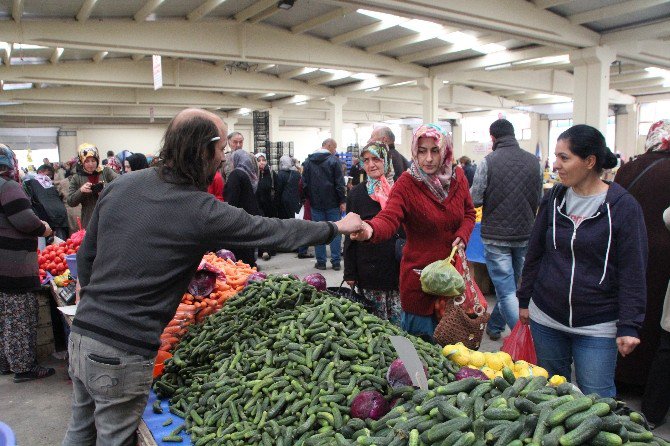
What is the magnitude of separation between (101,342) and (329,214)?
245 inches

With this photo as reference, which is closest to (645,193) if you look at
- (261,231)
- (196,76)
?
(261,231)

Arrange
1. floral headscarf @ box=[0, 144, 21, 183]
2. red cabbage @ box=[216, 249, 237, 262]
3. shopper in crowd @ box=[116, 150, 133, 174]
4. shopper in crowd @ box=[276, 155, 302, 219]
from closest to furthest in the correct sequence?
floral headscarf @ box=[0, 144, 21, 183], red cabbage @ box=[216, 249, 237, 262], shopper in crowd @ box=[116, 150, 133, 174], shopper in crowd @ box=[276, 155, 302, 219]

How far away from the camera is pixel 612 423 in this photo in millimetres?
1549

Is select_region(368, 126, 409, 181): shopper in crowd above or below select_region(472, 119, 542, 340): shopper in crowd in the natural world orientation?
above

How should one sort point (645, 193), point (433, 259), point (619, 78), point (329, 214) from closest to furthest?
point (433, 259) < point (645, 193) < point (329, 214) < point (619, 78)

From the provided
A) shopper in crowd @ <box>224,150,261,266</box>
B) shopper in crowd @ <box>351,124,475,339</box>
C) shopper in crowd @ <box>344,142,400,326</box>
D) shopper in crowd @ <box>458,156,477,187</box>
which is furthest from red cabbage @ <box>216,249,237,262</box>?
shopper in crowd @ <box>458,156,477,187</box>

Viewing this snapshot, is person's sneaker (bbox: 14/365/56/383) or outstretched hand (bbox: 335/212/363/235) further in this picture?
person's sneaker (bbox: 14/365/56/383)

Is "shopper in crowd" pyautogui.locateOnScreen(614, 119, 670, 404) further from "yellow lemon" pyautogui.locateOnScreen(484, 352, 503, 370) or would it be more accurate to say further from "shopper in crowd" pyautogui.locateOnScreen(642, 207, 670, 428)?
"yellow lemon" pyautogui.locateOnScreen(484, 352, 503, 370)

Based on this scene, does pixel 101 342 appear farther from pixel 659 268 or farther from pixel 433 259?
pixel 659 268

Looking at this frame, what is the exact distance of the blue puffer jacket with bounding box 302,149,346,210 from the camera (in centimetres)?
800

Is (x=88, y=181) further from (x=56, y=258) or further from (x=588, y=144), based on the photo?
(x=588, y=144)

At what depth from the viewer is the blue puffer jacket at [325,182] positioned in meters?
8.00

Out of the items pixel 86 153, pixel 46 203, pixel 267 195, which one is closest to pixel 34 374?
pixel 86 153

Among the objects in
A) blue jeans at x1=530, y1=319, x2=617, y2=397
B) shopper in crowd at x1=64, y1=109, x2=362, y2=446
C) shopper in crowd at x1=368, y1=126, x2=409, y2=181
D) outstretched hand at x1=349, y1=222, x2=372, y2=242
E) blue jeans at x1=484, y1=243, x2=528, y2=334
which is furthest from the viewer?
blue jeans at x1=484, y1=243, x2=528, y2=334
